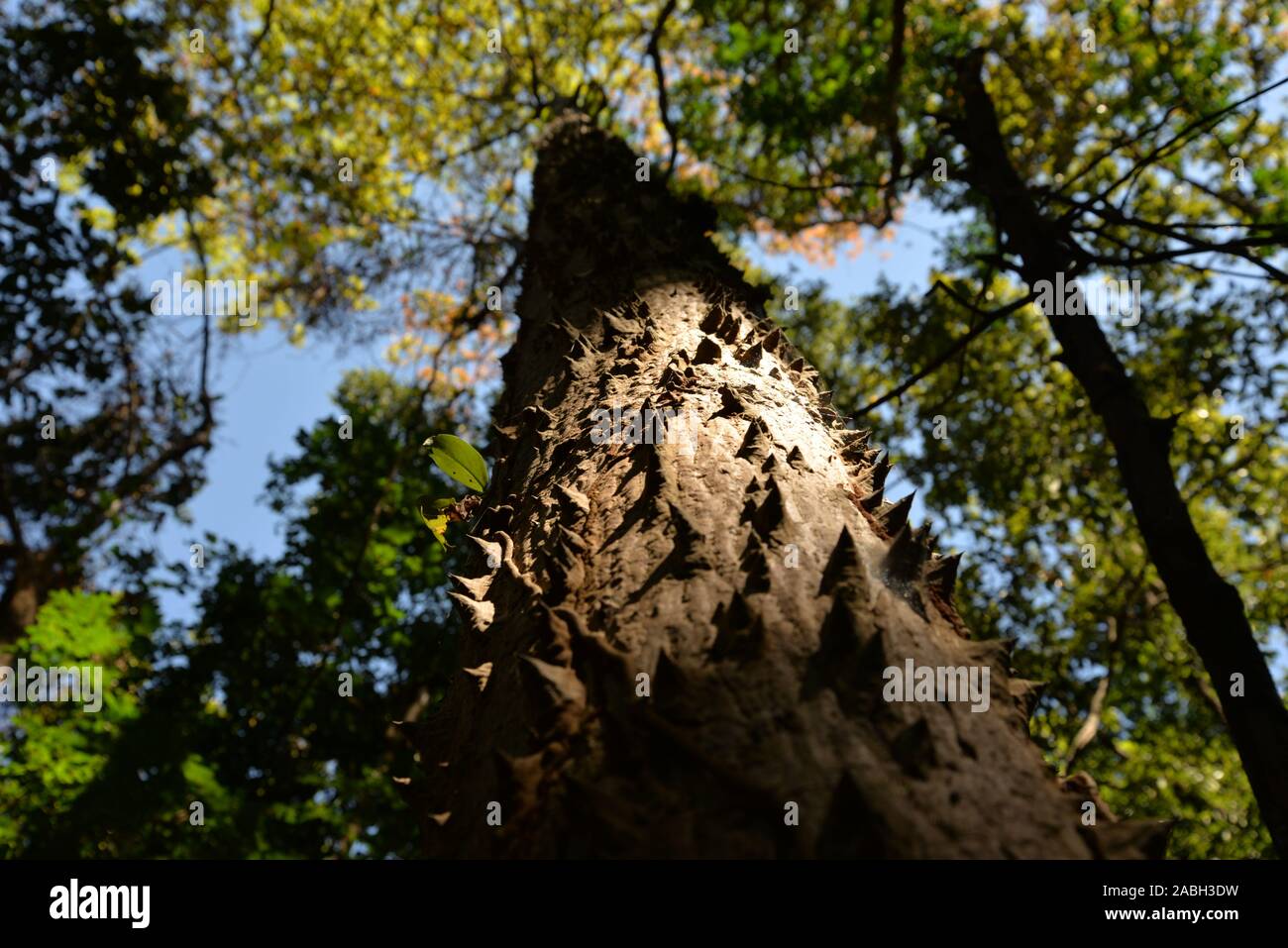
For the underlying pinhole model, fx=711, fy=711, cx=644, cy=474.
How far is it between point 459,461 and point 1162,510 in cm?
266

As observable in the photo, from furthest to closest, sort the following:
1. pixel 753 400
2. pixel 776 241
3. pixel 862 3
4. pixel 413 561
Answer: pixel 776 241 → pixel 862 3 → pixel 413 561 → pixel 753 400

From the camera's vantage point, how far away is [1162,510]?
9.07 ft

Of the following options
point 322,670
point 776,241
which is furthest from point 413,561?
point 776,241

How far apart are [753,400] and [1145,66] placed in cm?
724

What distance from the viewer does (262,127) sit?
8.36 meters

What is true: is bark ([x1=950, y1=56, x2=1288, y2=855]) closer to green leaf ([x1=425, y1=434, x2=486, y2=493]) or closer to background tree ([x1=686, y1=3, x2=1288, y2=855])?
background tree ([x1=686, y1=3, x2=1288, y2=855])

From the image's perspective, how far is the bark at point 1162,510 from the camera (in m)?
2.30

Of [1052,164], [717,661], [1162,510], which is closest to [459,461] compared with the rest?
[717,661]

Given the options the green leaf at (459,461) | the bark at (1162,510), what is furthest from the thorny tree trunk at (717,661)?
the bark at (1162,510)

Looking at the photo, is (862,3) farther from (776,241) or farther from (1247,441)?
(1247,441)

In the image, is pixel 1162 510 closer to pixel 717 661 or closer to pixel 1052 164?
pixel 717 661

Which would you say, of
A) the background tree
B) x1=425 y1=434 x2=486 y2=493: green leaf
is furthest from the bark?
x1=425 y1=434 x2=486 y2=493: green leaf

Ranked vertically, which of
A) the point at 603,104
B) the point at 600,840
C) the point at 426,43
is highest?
the point at 426,43
